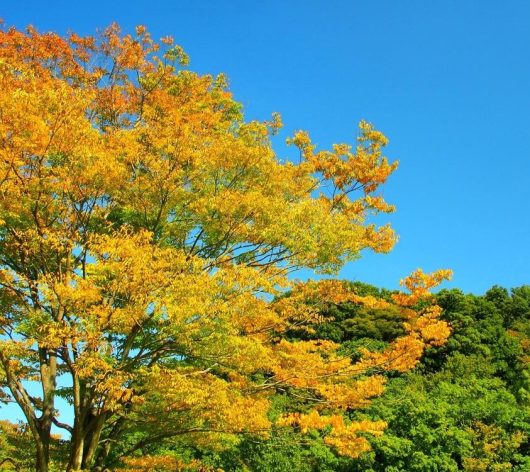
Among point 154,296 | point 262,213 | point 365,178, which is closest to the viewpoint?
point 154,296

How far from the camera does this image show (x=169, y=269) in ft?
28.6

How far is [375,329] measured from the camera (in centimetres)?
2780

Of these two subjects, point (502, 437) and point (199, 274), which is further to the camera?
point (502, 437)

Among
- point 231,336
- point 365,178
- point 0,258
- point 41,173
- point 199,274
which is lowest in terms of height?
point 231,336

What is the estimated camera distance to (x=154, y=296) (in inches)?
313

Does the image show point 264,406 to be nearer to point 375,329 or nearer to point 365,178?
point 365,178

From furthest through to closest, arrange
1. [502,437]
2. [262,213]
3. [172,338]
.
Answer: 1. [502,437]
2. [262,213]
3. [172,338]

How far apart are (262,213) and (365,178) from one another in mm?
3005

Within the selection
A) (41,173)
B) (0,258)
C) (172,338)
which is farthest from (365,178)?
(0,258)

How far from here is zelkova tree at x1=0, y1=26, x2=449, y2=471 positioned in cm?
819

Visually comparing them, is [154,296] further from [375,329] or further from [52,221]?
[375,329]

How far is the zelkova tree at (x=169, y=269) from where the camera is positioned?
819 cm

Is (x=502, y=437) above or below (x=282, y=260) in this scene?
below

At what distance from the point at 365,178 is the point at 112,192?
5.02 m
